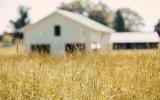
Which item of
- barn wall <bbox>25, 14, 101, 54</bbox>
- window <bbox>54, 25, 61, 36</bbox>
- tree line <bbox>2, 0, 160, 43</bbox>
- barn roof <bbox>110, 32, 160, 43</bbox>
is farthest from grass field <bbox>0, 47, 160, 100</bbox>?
tree line <bbox>2, 0, 160, 43</bbox>

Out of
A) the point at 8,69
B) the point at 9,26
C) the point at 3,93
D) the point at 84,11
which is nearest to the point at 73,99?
the point at 3,93

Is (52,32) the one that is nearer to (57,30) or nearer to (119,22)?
(57,30)

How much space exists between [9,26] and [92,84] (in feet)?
275

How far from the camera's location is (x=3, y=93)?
151 inches

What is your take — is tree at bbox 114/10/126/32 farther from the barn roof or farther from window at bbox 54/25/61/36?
window at bbox 54/25/61/36

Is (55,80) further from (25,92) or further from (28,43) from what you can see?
(28,43)

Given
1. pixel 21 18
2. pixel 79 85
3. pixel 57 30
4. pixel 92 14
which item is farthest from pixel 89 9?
pixel 79 85

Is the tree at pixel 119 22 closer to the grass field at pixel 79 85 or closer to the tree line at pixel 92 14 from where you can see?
the tree line at pixel 92 14

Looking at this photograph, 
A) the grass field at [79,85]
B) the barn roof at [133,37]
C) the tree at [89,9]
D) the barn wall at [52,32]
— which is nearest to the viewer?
the grass field at [79,85]

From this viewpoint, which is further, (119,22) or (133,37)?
(119,22)

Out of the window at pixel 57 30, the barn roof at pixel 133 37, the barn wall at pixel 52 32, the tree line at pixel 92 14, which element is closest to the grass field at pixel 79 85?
the barn wall at pixel 52 32

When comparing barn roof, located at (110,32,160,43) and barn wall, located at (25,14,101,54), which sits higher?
barn wall, located at (25,14,101,54)

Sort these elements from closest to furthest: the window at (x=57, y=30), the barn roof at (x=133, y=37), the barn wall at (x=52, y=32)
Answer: the barn wall at (x=52, y=32)
the window at (x=57, y=30)
the barn roof at (x=133, y=37)

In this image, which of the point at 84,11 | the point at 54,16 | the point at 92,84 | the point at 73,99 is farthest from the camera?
the point at 84,11
